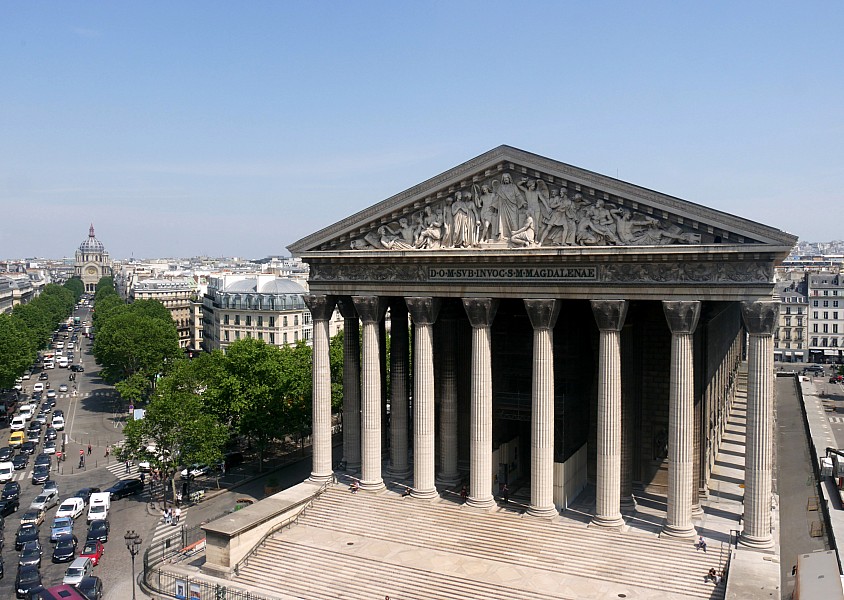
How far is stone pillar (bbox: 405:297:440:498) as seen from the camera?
5272 centimetres

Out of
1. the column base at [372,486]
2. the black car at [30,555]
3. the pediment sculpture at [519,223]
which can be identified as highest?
the pediment sculpture at [519,223]

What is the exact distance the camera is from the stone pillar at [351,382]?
5897cm

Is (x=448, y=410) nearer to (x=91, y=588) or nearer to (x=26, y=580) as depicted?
(x=91, y=588)

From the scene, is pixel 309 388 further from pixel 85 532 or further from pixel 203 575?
pixel 203 575

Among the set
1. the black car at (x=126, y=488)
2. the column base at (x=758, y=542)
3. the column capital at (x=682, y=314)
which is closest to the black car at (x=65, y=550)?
the black car at (x=126, y=488)

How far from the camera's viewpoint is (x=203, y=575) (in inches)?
1863

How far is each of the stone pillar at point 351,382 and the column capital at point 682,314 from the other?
24.4 meters

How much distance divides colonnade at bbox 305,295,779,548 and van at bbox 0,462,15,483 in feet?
125

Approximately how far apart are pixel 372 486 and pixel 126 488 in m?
28.0

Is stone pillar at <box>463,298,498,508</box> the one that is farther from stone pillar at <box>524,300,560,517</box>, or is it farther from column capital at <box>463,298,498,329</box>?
stone pillar at <box>524,300,560,517</box>

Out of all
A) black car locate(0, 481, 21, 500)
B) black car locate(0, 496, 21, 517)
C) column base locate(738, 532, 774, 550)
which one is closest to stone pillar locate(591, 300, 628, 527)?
column base locate(738, 532, 774, 550)

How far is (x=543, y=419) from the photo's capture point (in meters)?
48.6

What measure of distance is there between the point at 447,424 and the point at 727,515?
2005 cm

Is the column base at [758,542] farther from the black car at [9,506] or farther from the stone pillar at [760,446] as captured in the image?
the black car at [9,506]
